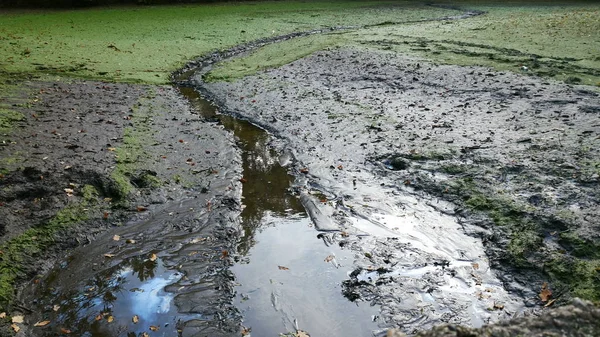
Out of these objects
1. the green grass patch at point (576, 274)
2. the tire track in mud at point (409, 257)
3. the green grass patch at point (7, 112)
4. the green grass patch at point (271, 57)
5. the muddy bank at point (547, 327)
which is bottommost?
the tire track in mud at point (409, 257)

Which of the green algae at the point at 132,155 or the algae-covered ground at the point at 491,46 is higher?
the algae-covered ground at the point at 491,46

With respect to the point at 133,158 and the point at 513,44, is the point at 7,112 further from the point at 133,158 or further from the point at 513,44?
the point at 513,44

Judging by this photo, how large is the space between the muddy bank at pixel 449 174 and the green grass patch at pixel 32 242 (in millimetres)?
2204

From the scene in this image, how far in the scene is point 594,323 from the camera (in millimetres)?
1524

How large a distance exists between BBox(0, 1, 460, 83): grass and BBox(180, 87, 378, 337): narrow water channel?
5875 millimetres

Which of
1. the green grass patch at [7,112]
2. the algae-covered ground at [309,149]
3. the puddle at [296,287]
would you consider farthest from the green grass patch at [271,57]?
the puddle at [296,287]

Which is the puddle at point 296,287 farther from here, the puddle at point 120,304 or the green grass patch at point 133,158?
the green grass patch at point 133,158

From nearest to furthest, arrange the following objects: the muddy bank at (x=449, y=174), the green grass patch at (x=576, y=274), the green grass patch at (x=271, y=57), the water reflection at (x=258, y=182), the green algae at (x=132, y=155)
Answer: the green grass patch at (x=576, y=274) < the muddy bank at (x=449, y=174) < the water reflection at (x=258, y=182) < the green algae at (x=132, y=155) < the green grass patch at (x=271, y=57)

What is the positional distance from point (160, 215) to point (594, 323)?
155 inches

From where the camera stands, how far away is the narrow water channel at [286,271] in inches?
132

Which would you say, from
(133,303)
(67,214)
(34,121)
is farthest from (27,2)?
(133,303)

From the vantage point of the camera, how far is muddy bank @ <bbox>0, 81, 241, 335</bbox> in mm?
3531

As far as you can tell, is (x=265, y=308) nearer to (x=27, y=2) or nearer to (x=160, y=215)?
(x=160, y=215)

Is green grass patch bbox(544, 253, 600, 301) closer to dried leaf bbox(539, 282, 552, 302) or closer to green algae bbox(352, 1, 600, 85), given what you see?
dried leaf bbox(539, 282, 552, 302)
